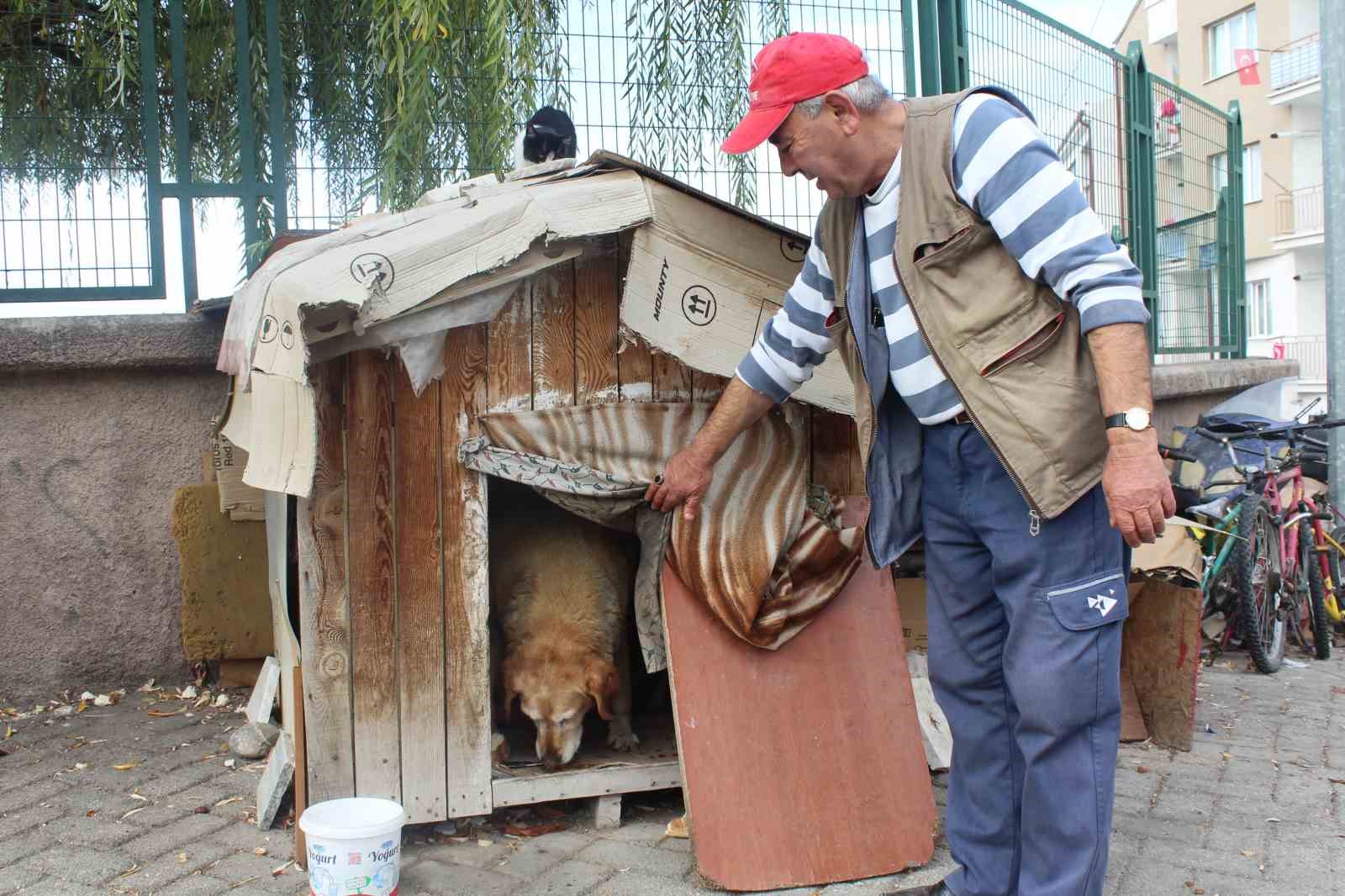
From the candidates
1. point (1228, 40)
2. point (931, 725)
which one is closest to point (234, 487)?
point (931, 725)

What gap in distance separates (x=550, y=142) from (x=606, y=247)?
4.32 ft

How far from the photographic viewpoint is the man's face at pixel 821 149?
2.40 meters

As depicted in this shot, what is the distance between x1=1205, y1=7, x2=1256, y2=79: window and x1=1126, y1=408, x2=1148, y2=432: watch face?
30978 millimetres

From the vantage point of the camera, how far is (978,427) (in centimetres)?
227

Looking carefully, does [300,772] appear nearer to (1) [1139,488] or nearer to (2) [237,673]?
(2) [237,673]

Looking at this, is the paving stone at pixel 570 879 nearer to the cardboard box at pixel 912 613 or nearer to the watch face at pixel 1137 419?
the cardboard box at pixel 912 613

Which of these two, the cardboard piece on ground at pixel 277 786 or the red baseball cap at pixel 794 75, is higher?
the red baseball cap at pixel 794 75

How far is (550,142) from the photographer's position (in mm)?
4461

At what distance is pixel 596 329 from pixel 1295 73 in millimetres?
29206

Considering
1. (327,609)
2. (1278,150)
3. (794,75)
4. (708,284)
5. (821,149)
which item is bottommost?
(327,609)

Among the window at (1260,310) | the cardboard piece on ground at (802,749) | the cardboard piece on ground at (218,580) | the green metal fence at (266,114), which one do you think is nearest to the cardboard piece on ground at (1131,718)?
the cardboard piece on ground at (802,749)

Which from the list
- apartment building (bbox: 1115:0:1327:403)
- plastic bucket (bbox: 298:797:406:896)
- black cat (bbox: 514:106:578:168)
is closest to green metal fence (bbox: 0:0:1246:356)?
black cat (bbox: 514:106:578:168)

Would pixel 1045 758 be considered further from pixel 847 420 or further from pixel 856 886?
pixel 847 420

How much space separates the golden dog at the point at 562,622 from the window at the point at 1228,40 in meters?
30.2
